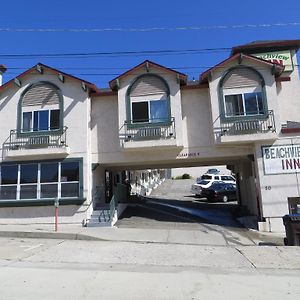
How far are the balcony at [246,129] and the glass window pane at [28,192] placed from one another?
950cm

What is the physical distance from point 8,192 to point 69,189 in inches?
126

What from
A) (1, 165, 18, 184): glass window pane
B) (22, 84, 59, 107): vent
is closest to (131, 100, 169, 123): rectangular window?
(22, 84, 59, 107): vent

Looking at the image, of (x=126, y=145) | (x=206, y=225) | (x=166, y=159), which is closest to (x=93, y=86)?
(x=126, y=145)

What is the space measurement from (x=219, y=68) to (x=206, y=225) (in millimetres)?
7863

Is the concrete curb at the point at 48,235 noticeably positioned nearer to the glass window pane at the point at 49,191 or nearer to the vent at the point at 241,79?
the glass window pane at the point at 49,191

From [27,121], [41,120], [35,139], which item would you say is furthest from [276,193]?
[27,121]

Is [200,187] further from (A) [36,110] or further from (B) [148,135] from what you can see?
(A) [36,110]

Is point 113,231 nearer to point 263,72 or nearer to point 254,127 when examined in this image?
point 254,127

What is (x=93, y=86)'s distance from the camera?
65.9 feet

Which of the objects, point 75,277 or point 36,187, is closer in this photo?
point 75,277

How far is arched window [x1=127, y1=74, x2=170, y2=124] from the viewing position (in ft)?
64.3

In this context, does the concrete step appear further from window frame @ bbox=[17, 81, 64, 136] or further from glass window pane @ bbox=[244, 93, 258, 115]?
glass window pane @ bbox=[244, 93, 258, 115]

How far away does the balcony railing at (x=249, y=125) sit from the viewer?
18.6 m

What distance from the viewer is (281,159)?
60.9 feet
